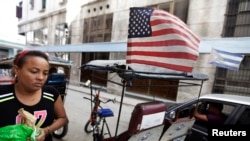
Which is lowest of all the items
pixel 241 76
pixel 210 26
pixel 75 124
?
pixel 75 124

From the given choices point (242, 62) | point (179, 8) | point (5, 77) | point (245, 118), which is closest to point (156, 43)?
point (245, 118)

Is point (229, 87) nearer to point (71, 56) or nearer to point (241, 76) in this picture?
point (241, 76)

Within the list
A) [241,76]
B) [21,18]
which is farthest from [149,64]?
[21,18]

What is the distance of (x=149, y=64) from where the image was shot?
2.83m

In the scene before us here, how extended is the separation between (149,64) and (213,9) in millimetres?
8041

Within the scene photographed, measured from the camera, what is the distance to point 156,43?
114 inches

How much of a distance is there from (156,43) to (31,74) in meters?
1.84

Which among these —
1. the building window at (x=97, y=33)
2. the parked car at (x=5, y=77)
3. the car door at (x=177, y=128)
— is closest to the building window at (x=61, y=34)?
the building window at (x=97, y=33)

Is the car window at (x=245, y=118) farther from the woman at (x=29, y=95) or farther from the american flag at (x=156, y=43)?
the woman at (x=29, y=95)

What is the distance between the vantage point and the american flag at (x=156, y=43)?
2820mm

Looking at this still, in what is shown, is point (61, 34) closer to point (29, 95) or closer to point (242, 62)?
point (242, 62)

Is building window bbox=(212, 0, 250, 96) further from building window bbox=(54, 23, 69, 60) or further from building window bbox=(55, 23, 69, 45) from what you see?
building window bbox=(55, 23, 69, 45)

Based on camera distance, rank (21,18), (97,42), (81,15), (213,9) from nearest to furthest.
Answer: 1. (213,9)
2. (97,42)
3. (81,15)
4. (21,18)

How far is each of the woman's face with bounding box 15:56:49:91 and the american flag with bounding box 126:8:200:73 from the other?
4.33 feet
